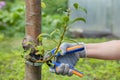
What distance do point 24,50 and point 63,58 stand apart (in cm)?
27

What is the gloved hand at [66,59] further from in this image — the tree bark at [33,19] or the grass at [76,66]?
Answer: the grass at [76,66]

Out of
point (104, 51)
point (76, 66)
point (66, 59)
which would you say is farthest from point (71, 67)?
point (76, 66)

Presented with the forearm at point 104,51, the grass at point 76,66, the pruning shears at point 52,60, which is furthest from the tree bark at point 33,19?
the grass at point 76,66

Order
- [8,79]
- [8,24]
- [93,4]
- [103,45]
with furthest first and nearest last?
[8,24] < [93,4] < [8,79] < [103,45]

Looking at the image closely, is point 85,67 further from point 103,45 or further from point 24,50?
point 24,50

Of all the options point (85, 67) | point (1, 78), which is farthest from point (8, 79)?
point (85, 67)

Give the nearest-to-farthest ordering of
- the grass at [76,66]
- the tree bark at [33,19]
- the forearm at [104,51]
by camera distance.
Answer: the tree bark at [33,19], the forearm at [104,51], the grass at [76,66]

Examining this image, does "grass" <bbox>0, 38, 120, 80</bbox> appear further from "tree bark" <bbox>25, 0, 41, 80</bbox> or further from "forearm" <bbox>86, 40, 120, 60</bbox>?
"tree bark" <bbox>25, 0, 41, 80</bbox>

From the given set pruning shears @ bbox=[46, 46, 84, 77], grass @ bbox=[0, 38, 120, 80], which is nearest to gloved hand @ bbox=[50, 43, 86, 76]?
pruning shears @ bbox=[46, 46, 84, 77]

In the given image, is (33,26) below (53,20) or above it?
above

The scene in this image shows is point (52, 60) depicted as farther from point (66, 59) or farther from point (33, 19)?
point (33, 19)

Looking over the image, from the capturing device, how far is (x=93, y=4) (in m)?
6.02

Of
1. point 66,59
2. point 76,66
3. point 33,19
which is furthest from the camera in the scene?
point 76,66

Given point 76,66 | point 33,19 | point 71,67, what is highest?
point 33,19
